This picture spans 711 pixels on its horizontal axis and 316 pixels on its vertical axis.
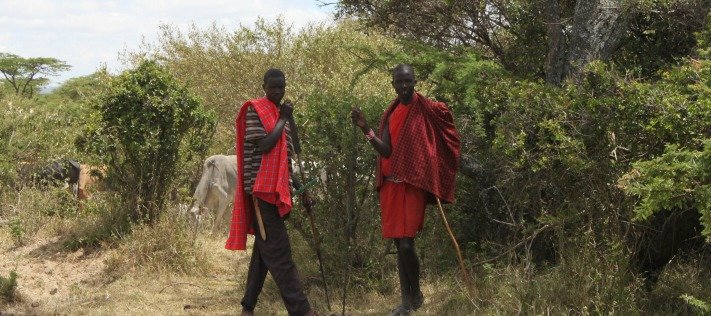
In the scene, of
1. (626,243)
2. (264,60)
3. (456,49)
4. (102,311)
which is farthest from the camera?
(264,60)

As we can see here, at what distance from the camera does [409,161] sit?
6562 millimetres

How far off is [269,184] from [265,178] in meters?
0.05

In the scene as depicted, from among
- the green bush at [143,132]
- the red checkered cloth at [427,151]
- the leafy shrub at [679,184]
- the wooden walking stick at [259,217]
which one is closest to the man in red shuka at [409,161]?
the red checkered cloth at [427,151]

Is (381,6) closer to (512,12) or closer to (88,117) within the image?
(512,12)

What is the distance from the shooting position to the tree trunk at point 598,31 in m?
8.02

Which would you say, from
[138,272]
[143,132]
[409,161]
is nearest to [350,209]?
[409,161]

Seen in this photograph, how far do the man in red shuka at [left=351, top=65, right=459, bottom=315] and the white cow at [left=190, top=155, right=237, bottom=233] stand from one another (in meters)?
4.83

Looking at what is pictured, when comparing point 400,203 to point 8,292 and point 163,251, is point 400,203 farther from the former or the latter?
point 8,292

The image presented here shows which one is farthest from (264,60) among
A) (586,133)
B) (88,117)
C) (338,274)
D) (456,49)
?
(586,133)

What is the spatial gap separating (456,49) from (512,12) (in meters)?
0.70

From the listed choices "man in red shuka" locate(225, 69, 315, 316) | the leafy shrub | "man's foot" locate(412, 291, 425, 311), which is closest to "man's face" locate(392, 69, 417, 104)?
"man in red shuka" locate(225, 69, 315, 316)

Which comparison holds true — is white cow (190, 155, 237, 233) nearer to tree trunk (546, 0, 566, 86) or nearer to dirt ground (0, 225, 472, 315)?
dirt ground (0, 225, 472, 315)

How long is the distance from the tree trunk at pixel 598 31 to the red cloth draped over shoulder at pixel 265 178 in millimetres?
2780

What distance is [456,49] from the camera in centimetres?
916
